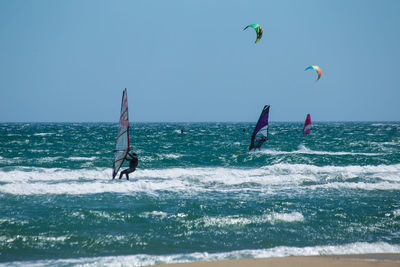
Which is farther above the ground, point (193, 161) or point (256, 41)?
point (256, 41)

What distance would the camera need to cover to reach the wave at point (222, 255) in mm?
5121

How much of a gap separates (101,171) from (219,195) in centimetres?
703

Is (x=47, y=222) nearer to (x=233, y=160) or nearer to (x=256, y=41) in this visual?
(x=233, y=160)

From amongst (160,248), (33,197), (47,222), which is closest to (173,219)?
(160,248)

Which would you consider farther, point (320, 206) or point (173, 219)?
point (320, 206)

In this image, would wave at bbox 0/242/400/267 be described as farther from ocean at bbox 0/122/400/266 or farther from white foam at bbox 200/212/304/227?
white foam at bbox 200/212/304/227

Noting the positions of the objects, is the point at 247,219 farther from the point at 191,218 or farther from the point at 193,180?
the point at 193,180

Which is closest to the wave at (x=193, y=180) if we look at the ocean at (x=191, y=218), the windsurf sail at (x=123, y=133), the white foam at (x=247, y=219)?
the ocean at (x=191, y=218)

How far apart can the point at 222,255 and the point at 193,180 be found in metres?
7.85

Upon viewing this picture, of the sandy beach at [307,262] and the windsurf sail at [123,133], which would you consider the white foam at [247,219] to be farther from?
the windsurf sail at [123,133]

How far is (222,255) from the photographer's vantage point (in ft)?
Answer: 17.6

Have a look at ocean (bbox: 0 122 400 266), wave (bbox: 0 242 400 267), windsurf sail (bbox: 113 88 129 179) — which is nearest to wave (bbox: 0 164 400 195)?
ocean (bbox: 0 122 400 266)

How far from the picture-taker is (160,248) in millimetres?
5805

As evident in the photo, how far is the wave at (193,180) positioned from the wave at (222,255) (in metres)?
4.92
